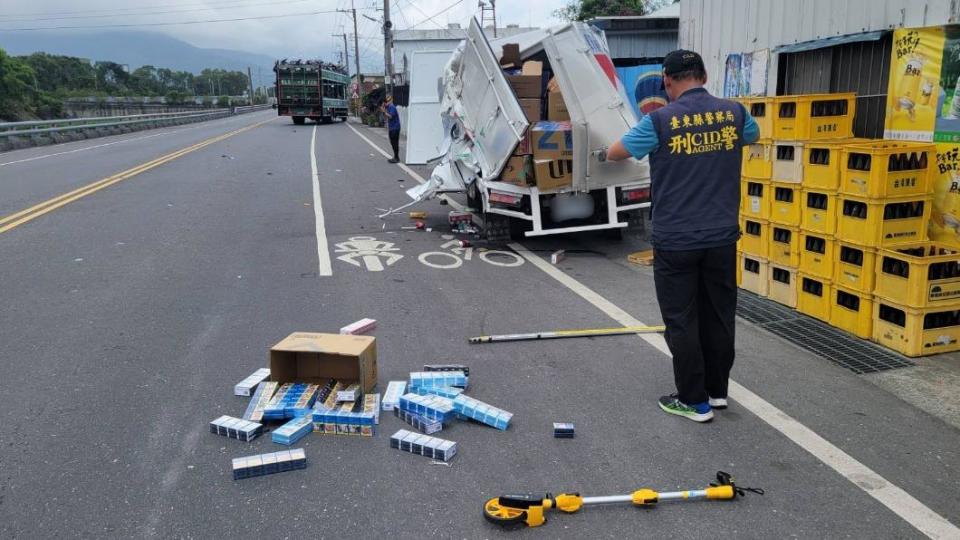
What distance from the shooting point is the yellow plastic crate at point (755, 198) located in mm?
6906

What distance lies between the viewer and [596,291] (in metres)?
7.35

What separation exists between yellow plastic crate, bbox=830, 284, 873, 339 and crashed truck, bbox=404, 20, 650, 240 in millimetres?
3159

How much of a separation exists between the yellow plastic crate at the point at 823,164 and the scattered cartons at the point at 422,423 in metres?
4.01

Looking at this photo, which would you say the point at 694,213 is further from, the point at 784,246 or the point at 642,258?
the point at 642,258

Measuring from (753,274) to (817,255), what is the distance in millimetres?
956

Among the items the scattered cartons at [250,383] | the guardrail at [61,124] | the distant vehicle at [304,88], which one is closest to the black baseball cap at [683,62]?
the scattered cartons at [250,383]

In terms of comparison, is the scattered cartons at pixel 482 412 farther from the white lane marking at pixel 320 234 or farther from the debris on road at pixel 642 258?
the debris on road at pixel 642 258

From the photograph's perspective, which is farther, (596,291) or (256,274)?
(256,274)

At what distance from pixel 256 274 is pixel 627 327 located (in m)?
4.14

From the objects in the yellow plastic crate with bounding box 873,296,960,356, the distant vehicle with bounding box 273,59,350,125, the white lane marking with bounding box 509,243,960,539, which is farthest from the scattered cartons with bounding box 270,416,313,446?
the distant vehicle with bounding box 273,59,350,125

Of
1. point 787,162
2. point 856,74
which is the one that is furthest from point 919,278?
point 856,74

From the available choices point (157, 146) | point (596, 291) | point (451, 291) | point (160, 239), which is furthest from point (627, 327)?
point (157, 146)

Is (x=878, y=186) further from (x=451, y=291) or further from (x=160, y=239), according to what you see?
(x=160, y=239)

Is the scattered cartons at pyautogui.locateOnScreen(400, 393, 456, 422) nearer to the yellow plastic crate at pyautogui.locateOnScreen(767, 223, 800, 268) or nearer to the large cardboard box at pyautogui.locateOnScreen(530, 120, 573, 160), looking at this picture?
the yellow plastic crate at pyautogui.locateOnScreen(767, 223, 800, 268)
